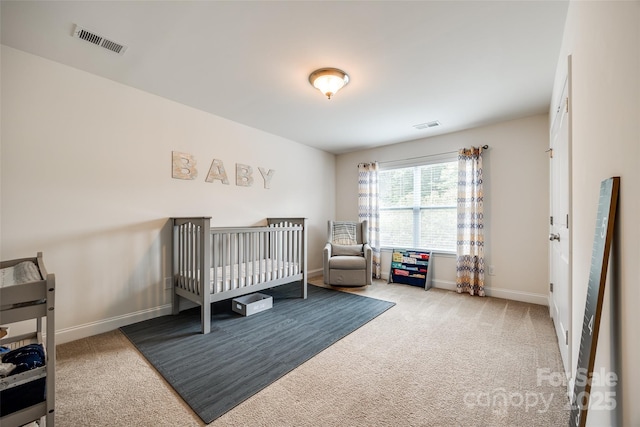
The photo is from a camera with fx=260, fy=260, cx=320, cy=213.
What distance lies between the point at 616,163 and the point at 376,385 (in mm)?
1635

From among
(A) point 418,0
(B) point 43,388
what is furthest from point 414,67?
(B) point 43,388

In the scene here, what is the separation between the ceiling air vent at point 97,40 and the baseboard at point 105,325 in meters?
2.33

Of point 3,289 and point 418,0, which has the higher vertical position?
point 418,0

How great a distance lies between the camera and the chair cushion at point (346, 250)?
412 centimetres

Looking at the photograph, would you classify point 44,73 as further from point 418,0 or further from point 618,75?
point 618,75

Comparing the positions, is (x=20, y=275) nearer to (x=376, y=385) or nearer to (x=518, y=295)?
(x=376, y=385)

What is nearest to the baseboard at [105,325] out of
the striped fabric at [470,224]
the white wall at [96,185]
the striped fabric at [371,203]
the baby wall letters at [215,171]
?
the white wall at [96,185]

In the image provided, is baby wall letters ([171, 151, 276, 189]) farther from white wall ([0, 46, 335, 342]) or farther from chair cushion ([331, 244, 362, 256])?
chair cushion ([331, 244, 362, 256])

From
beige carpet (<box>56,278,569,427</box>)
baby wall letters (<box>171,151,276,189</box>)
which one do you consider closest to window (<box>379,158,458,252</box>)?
beige carpet (<box>56,278,569,427</box>)

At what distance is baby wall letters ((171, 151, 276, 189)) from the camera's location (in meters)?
2.93

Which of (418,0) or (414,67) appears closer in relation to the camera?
(418,0)

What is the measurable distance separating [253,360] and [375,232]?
10.0 ft

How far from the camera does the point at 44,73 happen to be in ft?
7.00

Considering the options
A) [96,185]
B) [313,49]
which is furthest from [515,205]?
[96,185]
